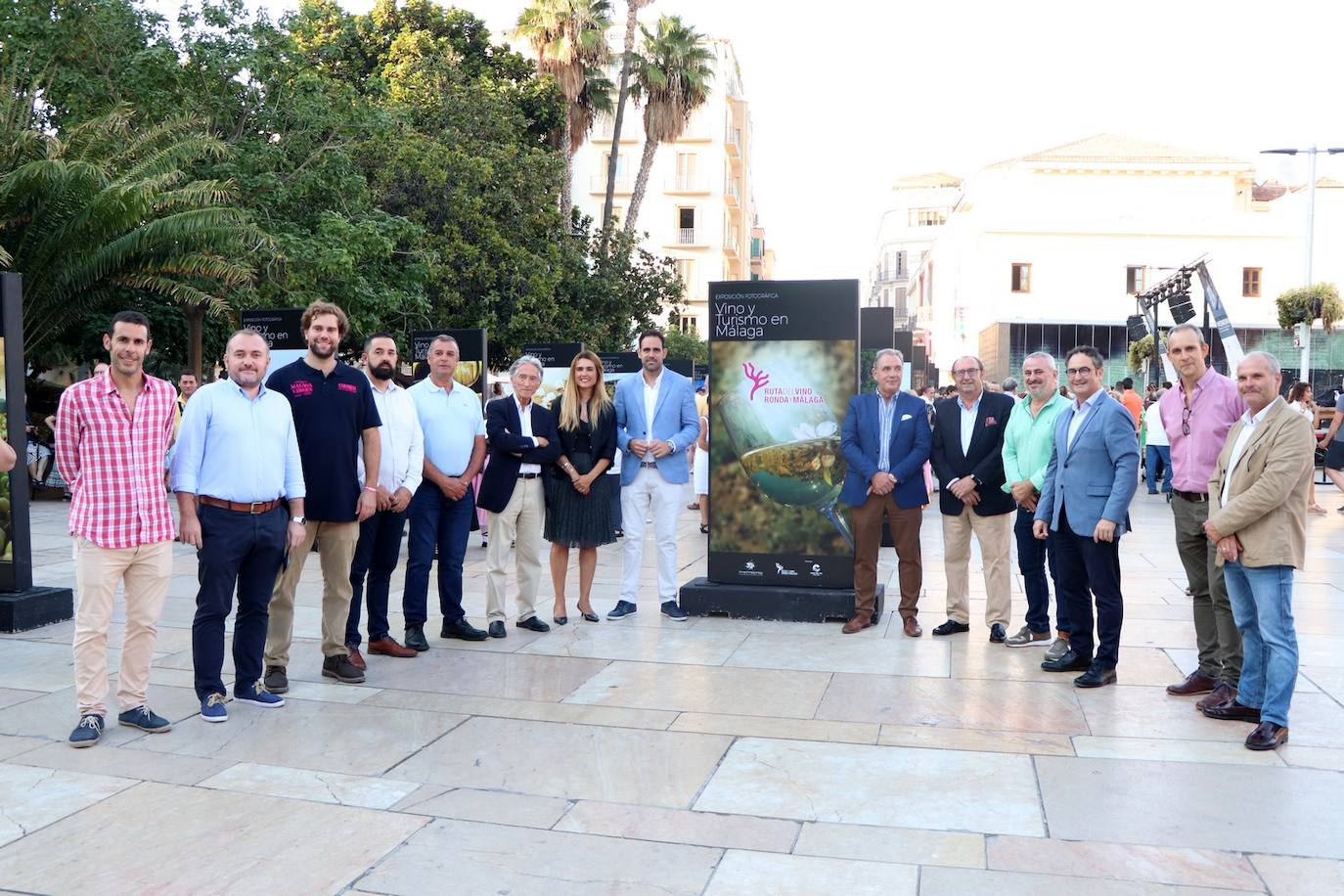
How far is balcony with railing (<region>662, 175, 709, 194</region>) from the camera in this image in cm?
5884

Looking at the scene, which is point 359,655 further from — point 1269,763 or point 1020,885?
point 1269,763

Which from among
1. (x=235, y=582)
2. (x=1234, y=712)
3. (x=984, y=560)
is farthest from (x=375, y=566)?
(x=1234, y=712)

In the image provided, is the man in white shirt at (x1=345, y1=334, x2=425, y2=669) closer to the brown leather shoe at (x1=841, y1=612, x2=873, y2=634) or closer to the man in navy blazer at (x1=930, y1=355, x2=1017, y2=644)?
the brown leather shoe at (x1=841, y1=612, x2=873, y2=634)

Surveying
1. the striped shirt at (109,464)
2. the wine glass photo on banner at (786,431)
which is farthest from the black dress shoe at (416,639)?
the wine glass photo on banner at (786,431)

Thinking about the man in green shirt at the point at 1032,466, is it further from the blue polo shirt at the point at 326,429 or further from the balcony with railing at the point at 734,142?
the balcony with railing at the point at 734,142

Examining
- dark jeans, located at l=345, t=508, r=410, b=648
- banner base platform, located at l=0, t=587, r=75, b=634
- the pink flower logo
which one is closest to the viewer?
dark jeans, located at l=345, t=508, r=410, b=648

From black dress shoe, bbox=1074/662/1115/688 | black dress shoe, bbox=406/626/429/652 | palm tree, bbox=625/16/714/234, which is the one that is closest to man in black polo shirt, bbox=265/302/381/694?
black dress shoe, bbox=406/626/429/652

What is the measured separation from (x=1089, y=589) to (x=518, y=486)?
11.7ft

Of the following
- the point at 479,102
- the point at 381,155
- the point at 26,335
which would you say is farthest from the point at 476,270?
the point at 26,335

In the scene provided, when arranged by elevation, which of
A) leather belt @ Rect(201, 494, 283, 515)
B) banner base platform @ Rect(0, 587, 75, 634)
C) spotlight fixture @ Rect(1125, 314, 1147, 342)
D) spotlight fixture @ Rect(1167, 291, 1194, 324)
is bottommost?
banner base platform @ Rect(0, 587, 75, 634)

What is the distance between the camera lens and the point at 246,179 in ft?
59.3

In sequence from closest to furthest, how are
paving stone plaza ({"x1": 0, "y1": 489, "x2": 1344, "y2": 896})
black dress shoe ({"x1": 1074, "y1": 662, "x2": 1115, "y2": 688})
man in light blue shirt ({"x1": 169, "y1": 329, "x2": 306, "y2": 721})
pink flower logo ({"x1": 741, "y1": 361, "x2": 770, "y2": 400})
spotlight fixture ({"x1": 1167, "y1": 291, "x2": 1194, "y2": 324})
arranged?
paving stone plaza ({"x1": 0, "y1": 489, "x2": 1344, "y2": 896}) → man in light blue shirt ({"x1": 169, "y1": 329, "x2": 306, "y2": 721}) → black dress shoe ({"x1": 1074, "y1": 662, "x2": 1115, "y2": 688}) → pink flower logo ({"x1": 741, "y1": 361, "x2": 770, "y2": 400}) → spotlight fixture ({"x1": 1167, "y1": 291, "x2": 1194, "y2": 324})

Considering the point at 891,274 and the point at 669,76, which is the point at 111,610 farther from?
the point at 891,274

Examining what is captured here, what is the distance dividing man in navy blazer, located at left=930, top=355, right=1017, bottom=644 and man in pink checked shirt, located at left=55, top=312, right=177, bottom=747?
4.73 metres
